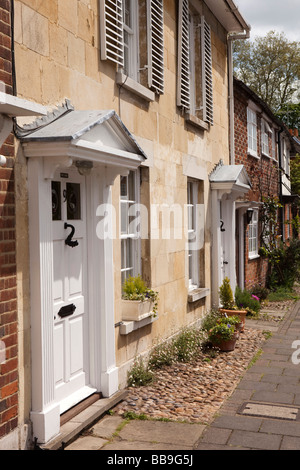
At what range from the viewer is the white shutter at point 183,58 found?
335 inches

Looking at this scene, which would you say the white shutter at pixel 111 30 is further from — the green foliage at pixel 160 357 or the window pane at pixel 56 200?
the green foliage at pixel 160 357

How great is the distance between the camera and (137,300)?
6754mm

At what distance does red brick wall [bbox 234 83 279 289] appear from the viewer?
1340cm

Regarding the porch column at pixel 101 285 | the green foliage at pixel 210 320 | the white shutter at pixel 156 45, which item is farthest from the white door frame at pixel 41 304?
the green foliage at pixel 210 320

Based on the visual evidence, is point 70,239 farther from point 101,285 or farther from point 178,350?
point 178,350

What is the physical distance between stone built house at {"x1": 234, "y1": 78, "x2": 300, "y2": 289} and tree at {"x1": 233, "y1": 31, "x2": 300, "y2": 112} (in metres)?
A: 13.3

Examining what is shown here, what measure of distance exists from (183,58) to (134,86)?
2.48 m

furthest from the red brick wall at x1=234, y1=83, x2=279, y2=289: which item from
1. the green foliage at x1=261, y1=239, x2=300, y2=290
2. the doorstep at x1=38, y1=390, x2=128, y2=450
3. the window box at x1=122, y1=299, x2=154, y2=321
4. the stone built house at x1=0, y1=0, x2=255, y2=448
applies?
the doorstep at x1=38, y1=390, x2=128, y2=450

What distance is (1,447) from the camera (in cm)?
423

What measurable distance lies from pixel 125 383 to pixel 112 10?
177 inches

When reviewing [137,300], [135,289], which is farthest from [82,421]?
[135,289]

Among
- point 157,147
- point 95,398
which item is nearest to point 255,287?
point 157,147

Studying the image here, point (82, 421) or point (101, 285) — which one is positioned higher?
point (101, 285)
